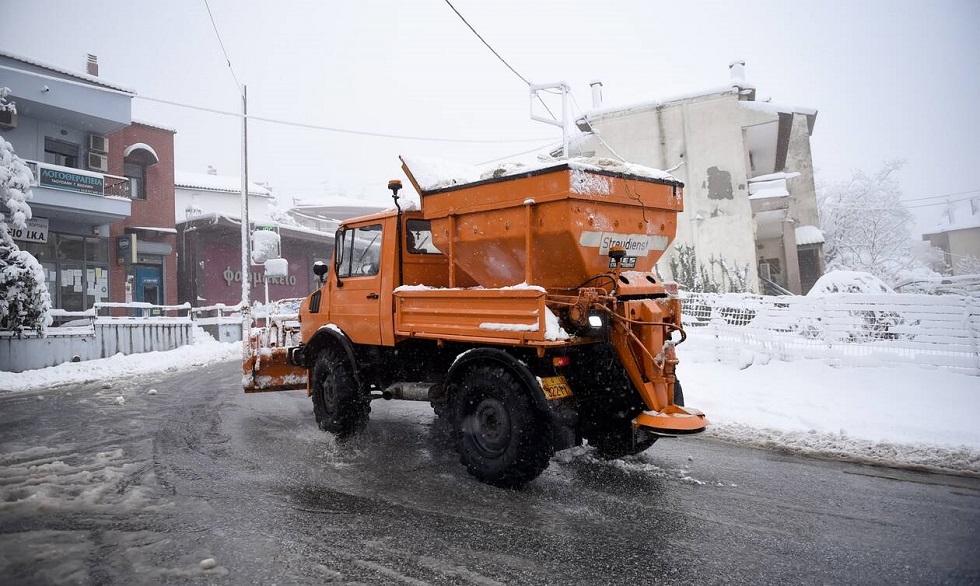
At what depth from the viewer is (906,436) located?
548 cm

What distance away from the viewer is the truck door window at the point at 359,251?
19.9ft

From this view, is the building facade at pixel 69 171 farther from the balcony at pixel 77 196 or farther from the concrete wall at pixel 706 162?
the concrete wall at pixel 706 162

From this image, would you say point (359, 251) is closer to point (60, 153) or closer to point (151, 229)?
point (60, 153)

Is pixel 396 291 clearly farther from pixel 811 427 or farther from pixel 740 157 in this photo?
pixel 740 157

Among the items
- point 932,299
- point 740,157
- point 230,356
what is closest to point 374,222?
point 932,299

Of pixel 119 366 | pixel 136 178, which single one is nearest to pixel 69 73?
pixel 136 178

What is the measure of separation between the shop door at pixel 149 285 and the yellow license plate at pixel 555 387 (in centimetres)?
2132

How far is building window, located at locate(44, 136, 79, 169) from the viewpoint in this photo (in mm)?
18516

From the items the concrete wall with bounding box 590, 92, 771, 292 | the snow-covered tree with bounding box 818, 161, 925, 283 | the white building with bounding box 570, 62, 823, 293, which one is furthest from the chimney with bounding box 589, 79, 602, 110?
the snow-covered tree with bounding box 818, 161, 925, 283

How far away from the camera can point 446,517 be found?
381 centimetres

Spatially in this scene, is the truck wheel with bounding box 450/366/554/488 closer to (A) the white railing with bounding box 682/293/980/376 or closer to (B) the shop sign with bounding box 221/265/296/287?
(A) the white railing with bounding box 682/293/980/376

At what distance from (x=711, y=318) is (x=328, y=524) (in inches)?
314

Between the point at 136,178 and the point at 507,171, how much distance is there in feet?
73.0

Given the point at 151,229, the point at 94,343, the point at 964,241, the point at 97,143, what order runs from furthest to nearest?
the point at 964,241, the point at 151,229, the point at 97,143, the point at 94,343
